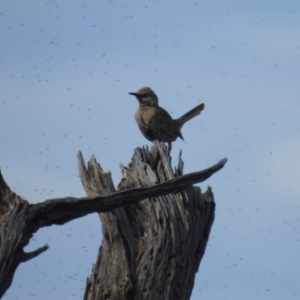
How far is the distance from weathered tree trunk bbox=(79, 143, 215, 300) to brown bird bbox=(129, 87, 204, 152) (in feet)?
14.4

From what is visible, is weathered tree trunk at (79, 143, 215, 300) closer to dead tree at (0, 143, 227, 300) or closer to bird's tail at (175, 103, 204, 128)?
dead tree at (0, 143, 227, 300)

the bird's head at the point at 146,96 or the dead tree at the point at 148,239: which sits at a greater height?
the bird's head at the point at 146,96

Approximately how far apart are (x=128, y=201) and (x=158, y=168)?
270cm

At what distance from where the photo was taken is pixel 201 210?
926 cm

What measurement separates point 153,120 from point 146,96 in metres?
0.55

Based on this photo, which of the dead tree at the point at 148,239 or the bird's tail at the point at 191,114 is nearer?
the dead tree at the point at 148,239

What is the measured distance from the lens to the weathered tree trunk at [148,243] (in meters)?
8.63

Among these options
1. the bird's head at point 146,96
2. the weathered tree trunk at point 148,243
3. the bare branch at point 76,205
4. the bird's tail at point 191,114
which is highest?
the bird's tail at point 191,114

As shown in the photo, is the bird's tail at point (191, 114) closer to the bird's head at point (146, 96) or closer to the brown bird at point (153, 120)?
the brown bird at point (153, 120)

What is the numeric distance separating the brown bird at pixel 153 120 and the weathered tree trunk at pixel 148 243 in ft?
14.4

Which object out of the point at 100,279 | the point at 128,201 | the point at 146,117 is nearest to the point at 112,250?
the point at 100,279

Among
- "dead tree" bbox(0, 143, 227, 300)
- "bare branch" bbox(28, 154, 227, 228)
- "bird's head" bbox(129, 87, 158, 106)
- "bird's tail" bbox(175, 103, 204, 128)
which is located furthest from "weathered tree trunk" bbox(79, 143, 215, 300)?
"bird's tail" bbox(175, 103, 204, 128)

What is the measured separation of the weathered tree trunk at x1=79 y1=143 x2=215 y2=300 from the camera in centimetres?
863

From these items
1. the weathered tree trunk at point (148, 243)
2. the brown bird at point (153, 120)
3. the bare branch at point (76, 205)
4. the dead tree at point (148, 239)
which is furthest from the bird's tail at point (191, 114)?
the bare branch at point (76, 205)
